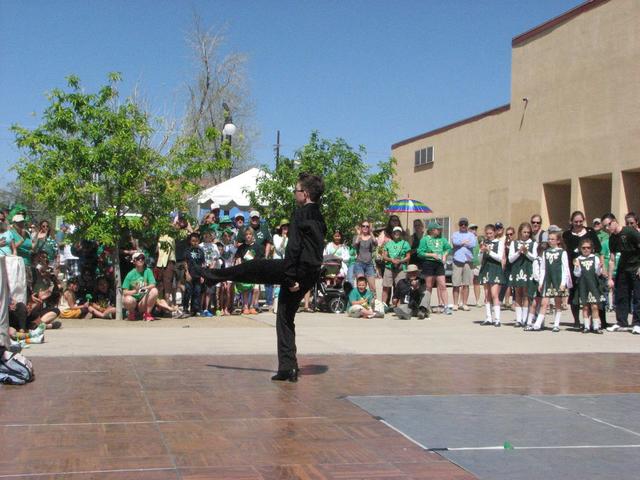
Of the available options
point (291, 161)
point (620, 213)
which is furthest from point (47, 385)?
point (620, 213)

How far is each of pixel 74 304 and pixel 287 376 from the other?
827 cm

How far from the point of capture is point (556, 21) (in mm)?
27109

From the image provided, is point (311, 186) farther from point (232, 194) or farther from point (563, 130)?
point (563, 130)

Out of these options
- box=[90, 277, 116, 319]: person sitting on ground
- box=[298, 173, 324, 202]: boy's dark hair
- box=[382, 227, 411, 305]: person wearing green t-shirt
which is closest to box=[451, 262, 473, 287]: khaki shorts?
box=[382, 227, 411, 305]: person wearing green t-shirt

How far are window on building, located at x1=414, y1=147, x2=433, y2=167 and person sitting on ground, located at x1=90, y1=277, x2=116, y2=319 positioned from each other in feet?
79.0

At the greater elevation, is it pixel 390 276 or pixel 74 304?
pixel 390 276

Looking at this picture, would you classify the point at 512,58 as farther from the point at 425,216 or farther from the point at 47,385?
the point at 47,385

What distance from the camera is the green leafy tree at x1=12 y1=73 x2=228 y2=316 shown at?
1399 cm

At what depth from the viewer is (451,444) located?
575cm

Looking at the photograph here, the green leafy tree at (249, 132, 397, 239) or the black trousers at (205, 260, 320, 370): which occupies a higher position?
the green leafy tree at (249, 132, 397, 239)

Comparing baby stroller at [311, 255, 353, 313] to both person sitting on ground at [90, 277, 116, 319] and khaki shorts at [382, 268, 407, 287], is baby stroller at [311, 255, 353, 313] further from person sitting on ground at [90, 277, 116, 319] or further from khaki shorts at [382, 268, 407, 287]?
Result: person sitting on ground at [90, 277, 116, 319]

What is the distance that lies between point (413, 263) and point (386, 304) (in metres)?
1.04

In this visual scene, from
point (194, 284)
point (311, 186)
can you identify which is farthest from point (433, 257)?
point (311, 186)

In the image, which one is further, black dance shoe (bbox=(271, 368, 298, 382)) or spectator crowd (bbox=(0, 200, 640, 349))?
spectator crowd (bbox=(0, 200, 640, 349))
